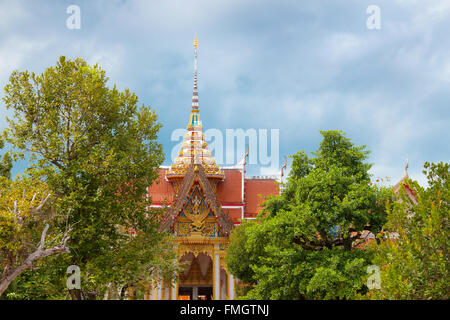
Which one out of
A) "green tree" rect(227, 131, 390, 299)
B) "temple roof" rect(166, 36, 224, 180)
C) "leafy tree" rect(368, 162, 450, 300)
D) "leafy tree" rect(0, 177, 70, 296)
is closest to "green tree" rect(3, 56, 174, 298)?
"leafy tree" rect(0, 177, 70, 296)

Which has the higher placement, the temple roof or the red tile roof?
the temple roof

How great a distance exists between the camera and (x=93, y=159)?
15.6 m

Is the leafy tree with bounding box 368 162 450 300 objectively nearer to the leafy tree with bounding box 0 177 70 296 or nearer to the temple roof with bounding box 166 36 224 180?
the leafy tree with bounding box 0 177 70 296

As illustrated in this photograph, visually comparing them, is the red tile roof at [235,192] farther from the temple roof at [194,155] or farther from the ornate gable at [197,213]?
the ornate gable at [197,213]

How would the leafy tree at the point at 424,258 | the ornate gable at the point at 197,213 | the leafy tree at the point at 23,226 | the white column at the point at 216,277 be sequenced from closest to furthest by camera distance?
1. the leafy tree at the point at 424,258
2. the leafy tree at the point at 23,226
3. the white column at the point at 216,277
4. the ornate gable at the point at 197,213

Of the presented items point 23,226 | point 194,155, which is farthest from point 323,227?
point 194,155

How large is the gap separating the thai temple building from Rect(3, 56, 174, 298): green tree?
8453 mm

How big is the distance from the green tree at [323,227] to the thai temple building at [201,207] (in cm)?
778

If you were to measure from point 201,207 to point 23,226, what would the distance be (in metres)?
14.0

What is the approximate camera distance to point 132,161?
1706 centimetres

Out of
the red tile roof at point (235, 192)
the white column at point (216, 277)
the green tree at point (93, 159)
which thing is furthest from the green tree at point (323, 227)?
the red tile roof at point (235, 192)

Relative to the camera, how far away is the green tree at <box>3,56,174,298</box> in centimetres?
1572

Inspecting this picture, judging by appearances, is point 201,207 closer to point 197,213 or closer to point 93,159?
point 197,213

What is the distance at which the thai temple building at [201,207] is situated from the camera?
27.4 meters
